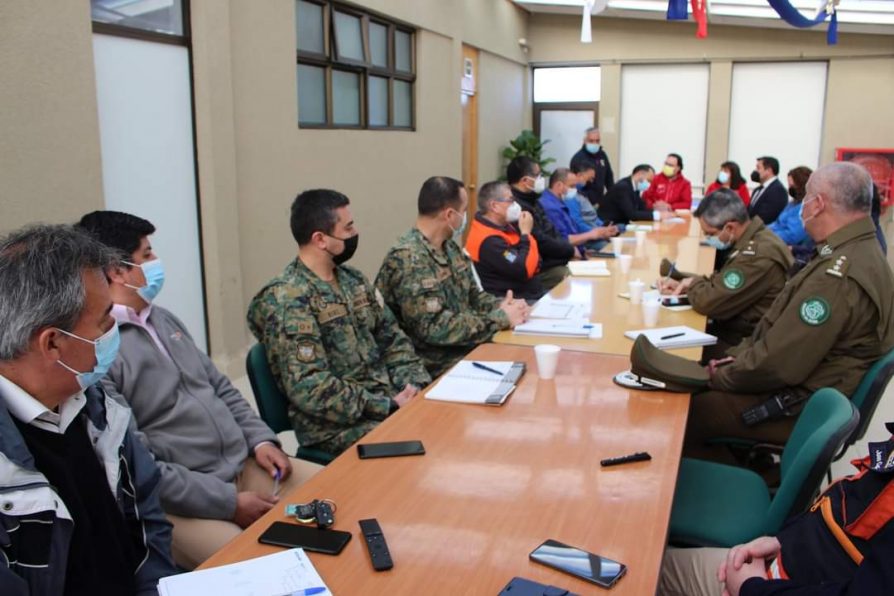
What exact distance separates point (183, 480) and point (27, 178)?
6.45 feet

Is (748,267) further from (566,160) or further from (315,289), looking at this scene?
Result: (566,160)

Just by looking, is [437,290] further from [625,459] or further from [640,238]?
[640,238]

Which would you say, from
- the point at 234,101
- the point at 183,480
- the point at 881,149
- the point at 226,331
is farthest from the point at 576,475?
the point at 881,149

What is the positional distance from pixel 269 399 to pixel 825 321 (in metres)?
1.86

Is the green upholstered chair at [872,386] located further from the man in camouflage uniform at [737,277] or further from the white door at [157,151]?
the white door at [157,151]

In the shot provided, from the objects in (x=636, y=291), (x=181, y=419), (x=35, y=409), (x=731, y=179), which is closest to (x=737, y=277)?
(x=636, y=291)

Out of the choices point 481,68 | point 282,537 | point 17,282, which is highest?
point 481,68

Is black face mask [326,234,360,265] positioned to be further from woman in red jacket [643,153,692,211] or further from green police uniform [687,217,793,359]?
woman in red jacket [643,153,692,211]

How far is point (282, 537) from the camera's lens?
149 centimetres

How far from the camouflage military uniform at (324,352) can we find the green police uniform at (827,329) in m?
1.31

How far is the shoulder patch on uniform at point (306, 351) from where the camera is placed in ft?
7.88

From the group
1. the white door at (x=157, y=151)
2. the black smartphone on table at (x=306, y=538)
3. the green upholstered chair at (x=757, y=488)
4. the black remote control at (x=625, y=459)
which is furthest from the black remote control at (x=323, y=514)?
the white door at (x=157, y=151)

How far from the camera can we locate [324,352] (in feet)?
8.14

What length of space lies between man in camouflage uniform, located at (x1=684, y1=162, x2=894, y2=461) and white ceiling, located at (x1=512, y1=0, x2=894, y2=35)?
697 centimetres
